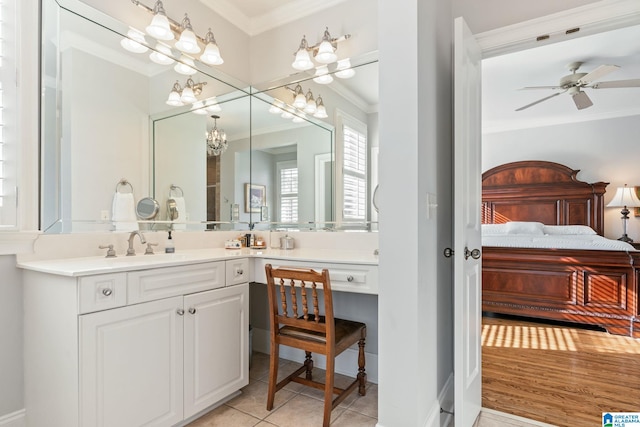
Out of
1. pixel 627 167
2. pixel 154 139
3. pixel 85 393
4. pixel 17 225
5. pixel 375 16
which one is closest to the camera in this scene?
pixel 85 393

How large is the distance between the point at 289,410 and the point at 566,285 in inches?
124

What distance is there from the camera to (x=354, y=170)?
2506 mm

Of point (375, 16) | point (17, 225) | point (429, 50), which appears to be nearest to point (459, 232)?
point (429, 50)

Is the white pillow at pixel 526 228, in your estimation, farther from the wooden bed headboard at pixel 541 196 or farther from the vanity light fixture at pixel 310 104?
the vanity light fixture at pixel 310 104

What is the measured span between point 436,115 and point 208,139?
1778 mm

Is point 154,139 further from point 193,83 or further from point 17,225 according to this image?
point 17,225

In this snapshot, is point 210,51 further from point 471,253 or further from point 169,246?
point 471,253

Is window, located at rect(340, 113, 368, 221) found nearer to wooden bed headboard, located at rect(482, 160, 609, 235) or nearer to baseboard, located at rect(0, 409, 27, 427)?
baseboard, located at rect(0, 409, 27, 427)

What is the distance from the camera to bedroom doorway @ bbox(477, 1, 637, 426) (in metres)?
1.68

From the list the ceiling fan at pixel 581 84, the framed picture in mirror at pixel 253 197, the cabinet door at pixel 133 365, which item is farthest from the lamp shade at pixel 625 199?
the cabinet door at pixel 133 365

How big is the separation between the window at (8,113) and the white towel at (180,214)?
0.90 m

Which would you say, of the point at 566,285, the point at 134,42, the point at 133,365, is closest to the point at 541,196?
the point at 566,285

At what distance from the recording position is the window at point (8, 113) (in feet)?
5.39

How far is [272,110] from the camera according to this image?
2.90 meters
